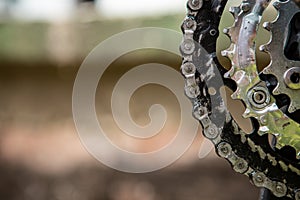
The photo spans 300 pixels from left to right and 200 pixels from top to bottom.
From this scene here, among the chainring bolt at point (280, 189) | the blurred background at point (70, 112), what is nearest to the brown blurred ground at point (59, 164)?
the blurred background at point (70, 112)

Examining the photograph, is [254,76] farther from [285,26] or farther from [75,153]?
[75,153]

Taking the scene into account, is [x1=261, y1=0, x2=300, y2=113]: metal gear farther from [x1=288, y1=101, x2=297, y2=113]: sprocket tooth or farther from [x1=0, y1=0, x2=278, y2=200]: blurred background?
[x1=0, y1=0, x2=278, y2=200]: blurred background

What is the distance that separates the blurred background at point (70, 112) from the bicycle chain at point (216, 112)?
151cm

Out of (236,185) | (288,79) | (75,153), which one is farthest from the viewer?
(75,153)

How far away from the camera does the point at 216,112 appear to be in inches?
31.7

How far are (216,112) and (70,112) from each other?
72.7 inches

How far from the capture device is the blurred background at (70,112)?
2.39 metres

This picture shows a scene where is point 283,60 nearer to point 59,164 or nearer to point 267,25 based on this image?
point 267,25

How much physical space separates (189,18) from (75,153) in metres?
1.78

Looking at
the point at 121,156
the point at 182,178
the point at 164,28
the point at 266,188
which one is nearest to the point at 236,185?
the point at 182,178

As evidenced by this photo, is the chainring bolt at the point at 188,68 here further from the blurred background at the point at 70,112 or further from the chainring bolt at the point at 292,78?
the blurred background at the point at 70,112

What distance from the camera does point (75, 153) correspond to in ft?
8.34

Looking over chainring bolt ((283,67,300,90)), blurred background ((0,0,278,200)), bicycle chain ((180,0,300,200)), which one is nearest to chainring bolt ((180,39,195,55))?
bicycle chain ((180,0,300,200))

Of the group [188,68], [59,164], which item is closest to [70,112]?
[59,164]
